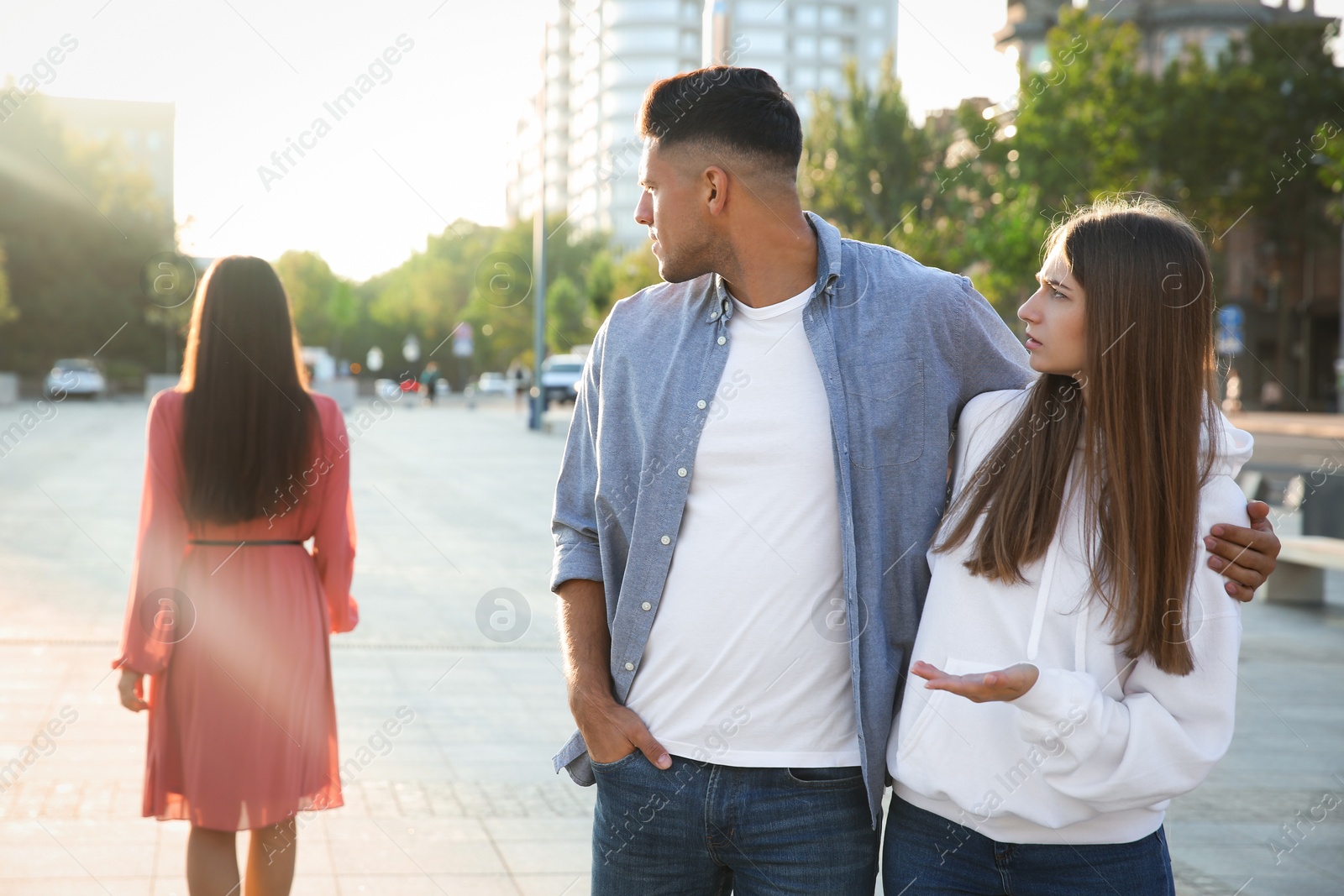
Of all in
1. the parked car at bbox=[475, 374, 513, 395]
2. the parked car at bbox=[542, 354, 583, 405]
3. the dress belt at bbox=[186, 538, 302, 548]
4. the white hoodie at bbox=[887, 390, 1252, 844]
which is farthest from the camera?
the parked car at bbox=[475, 374, 513, 395]

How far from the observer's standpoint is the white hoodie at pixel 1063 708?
1951 mm

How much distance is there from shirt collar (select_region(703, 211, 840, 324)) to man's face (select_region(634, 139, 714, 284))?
0.07 meters

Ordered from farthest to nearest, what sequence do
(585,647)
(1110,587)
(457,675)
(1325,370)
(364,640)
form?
(1325,370), (364,640), (457,675), (585,647), (1110,587)

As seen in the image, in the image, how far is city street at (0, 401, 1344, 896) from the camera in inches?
174

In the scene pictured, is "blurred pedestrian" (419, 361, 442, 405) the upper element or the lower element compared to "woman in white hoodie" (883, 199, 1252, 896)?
lower

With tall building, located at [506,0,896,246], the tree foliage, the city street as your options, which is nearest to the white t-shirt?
the city street

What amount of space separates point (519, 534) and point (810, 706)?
10751 mm

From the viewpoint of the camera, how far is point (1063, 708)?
192cm

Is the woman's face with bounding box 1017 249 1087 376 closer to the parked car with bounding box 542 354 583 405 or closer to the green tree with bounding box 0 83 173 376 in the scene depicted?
the parked car with bounding box 542 354 583 405

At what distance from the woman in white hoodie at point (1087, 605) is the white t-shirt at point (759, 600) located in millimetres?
164

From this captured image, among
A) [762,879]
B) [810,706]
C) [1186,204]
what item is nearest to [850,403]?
[810,706]

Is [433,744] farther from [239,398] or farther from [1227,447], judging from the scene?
[1227,447]

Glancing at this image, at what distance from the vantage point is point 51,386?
47250 millimetres

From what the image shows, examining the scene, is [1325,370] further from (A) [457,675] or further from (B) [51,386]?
(A) [457,675]
